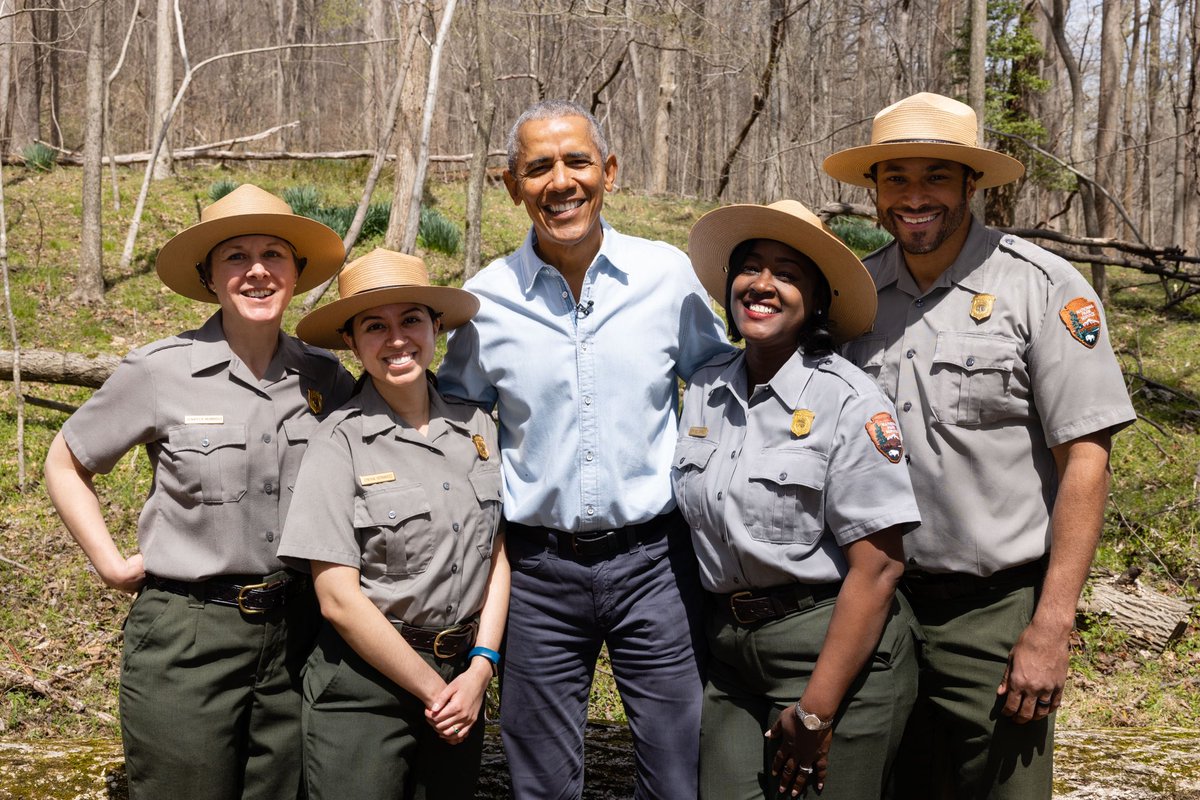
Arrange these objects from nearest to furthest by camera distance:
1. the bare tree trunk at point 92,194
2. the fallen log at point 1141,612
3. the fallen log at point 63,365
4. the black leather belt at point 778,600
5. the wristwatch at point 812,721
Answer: the wristwatch at point 812,721 → the black leather belt at point 778,600 → the fallen log at point 1141,612 → the fallen log at point 63,365 → the bare tree trunk at point 92,194

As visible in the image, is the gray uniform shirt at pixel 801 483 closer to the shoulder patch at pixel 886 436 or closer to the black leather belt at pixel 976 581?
the shoulder patch at pixel 886 436

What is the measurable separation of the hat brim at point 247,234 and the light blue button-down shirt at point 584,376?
18.4 inches

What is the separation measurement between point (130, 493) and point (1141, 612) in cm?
612

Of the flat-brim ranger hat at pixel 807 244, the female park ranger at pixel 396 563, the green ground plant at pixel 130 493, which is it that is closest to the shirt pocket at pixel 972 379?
the flat-brim ranger hat at pixel 807 244

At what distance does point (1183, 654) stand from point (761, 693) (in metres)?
3.88

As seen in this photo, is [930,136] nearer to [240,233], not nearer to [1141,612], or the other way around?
[240,233]

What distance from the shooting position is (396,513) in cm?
244

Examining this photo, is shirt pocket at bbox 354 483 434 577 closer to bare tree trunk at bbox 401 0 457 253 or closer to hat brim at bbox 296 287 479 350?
hat brim at bbox 296 287 479 350

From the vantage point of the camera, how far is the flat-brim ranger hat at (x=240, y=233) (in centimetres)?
261

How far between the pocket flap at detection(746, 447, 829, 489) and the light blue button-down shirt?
42 centimetres

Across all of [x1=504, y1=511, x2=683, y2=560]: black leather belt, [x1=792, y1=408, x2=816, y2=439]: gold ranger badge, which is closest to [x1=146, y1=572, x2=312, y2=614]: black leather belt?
[x1=504, y1=511, x2=683, y2=560]: black leather belt

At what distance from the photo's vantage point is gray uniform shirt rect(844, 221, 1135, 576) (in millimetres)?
2385

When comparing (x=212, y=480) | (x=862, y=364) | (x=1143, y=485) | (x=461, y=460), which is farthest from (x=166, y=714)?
(x=1143, y=485)

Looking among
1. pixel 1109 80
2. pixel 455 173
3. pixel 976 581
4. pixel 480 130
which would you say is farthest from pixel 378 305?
pixel 1109 80
